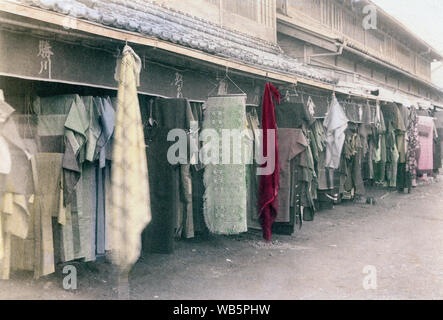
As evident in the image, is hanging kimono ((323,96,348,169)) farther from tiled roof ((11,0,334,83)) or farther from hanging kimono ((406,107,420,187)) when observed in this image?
hanging kimono ((406,107,420,187))

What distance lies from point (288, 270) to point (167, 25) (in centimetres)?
375

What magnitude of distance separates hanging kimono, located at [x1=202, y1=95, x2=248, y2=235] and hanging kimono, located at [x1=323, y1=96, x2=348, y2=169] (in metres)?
3.20

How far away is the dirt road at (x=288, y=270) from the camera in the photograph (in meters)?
5.21

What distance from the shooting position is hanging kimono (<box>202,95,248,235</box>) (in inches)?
236

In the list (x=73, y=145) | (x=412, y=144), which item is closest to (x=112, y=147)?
(x=73, y=145)

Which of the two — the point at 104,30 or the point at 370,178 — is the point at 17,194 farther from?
the point at 370,178

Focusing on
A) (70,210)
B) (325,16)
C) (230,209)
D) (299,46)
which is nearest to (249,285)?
(230,209)

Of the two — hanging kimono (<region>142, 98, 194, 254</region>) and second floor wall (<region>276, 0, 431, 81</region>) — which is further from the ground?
second floor wall (<region>276, 0, 431, 81</region>)

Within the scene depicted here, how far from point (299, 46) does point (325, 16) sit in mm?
2151

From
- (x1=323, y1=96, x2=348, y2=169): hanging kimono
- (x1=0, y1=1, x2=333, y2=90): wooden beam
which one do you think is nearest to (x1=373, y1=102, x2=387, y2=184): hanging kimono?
(x1=323, y1=96, x2=348, y2=169): hanging kimono

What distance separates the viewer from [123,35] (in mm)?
4559

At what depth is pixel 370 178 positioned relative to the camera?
10828mm

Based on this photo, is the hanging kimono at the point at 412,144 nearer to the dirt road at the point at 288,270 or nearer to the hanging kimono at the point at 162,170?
the dirt road at the point at 288,270

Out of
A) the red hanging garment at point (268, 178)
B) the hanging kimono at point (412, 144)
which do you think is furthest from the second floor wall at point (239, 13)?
the hanging kimono at point (412, 144)
